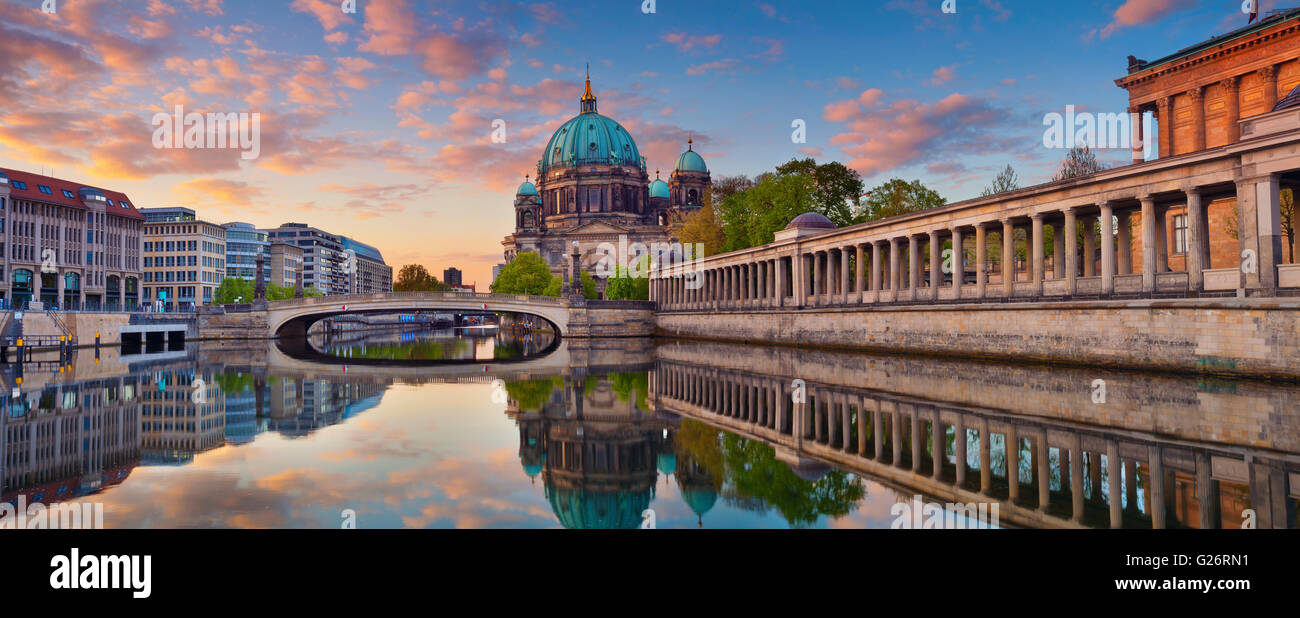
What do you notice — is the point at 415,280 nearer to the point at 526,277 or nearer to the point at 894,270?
the point at 526,277

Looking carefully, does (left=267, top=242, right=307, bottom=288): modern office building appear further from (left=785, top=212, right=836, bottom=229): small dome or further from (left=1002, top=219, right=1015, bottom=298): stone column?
(left=1002, top=219, right=1015, bottom=298): stone column

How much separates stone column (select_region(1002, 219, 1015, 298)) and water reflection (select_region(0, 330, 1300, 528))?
9.08m

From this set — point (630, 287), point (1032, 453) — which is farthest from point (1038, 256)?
point (630, 287)

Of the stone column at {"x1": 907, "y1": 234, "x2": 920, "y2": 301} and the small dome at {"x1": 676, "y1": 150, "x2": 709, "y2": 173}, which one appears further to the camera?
the small dome at {"x1": 676, "y1": 150, "x2": 709, "y2": 173}

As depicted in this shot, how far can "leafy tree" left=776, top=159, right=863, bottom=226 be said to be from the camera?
61.9m

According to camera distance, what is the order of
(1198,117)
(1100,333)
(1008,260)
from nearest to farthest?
(1100,333) → (1008,260) → (1198,117)

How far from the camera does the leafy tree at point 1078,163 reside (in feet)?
171

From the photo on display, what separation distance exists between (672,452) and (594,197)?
115 m

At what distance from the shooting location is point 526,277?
317 feet

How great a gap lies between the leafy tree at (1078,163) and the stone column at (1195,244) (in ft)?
93.2

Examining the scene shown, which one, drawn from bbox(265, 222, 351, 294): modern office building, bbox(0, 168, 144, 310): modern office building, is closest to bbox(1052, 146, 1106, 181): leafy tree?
bbox(0, 168, 144, 310): modern office building
